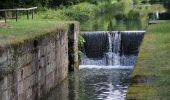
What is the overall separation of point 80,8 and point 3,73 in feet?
99.8

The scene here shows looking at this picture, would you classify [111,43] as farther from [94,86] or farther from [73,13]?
[73,13]

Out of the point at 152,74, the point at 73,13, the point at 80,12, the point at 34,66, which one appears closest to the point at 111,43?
the point at 34,66

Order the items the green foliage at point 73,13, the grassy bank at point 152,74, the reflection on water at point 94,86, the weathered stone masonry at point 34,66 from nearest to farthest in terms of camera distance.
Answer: the grassy bank at point 152,74 → the weathered stone masonry at point 34,66 → the reflection on water at point 94,86 → the green foliage at point 73,13

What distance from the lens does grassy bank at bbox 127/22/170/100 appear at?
7.32 m

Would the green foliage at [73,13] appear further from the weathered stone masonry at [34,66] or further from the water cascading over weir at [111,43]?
the weathered stone masonry at [34,66]

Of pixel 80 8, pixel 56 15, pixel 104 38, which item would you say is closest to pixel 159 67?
pixel 104 38

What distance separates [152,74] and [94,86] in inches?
367

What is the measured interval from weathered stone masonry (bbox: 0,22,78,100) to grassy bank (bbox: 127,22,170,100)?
3.35m

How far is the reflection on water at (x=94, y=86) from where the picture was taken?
16297 millimetres

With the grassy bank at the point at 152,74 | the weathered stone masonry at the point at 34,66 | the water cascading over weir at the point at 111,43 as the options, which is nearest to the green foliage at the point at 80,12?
the water cascading over weir at the point at 111,43

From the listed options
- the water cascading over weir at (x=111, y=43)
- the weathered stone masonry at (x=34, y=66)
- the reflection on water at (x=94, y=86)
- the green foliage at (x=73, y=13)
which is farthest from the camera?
the green foliage at (x=73, y=13)

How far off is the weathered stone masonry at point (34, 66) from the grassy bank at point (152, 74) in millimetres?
3354

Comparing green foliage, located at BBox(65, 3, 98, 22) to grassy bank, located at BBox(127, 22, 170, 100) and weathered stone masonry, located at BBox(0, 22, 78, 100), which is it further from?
grassy bank, located at BBox(127, 22, 170, 100)

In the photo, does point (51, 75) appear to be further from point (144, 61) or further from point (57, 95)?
point (144, 61)
